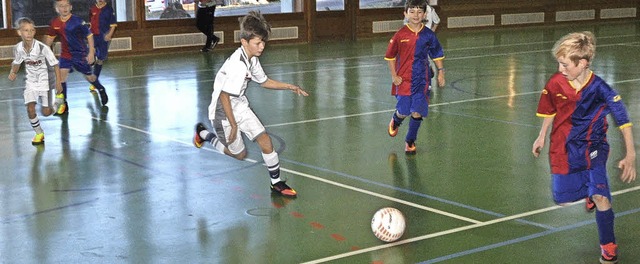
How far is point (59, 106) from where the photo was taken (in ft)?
46.2

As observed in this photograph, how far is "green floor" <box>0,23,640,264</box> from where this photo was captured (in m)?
7.28

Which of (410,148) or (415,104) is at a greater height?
(415,104)

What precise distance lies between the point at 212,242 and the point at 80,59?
7.98m

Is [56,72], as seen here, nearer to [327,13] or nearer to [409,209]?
[409,209]

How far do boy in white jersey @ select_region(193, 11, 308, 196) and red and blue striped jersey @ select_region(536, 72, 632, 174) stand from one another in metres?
2.63

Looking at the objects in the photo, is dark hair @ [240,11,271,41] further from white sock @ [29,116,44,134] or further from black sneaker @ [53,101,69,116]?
black sneaker @ [53,101,69,116]

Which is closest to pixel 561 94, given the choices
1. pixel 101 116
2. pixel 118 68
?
pixel 101 116

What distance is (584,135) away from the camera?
6.70 metres

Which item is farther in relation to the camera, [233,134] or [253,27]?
[233,134]

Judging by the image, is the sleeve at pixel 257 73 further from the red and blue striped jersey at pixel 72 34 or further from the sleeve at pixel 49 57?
the red and blue striped jersey at pixel 72 34

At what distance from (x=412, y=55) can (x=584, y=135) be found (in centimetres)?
427

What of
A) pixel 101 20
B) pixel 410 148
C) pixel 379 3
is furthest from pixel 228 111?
pixel 379 3

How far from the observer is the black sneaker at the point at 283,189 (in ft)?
29.3

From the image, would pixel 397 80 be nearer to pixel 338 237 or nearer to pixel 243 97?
pixel 243 97
